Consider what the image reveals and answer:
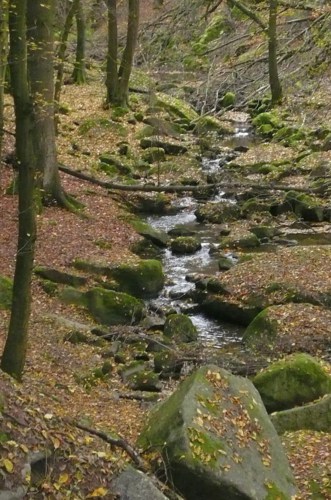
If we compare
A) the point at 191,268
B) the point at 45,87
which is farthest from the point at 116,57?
the point at 191,268

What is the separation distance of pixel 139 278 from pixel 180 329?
254 centimetres

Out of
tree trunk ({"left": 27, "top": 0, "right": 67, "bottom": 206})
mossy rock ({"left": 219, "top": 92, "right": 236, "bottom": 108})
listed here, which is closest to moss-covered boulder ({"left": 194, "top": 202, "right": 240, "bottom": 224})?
tree trunk ({"left": 27, "top": 0, "right": 67, "bottom": 206})

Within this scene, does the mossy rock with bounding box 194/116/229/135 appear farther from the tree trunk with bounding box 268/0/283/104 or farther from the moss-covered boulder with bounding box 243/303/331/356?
the moss-covered boulder with bounding box 243/303/331/356

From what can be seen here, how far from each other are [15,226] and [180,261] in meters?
4.01

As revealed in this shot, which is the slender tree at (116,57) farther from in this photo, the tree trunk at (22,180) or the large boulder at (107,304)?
the tree trunk at (22,180)

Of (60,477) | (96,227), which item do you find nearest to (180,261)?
(96,227)

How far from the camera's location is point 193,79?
39.9 metres

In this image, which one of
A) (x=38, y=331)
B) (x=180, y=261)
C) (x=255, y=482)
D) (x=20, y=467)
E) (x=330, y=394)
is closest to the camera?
(x=20, y=467)

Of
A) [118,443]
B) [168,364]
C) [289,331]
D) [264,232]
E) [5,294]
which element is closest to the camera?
[118,443]

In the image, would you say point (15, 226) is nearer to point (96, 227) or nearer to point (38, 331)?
point (96, 227)

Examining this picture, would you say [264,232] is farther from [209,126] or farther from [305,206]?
[209,126]

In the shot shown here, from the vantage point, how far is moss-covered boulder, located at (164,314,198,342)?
12203mm

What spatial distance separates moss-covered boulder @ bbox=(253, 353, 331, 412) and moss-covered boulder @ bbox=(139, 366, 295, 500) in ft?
5.72

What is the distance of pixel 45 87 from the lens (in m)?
16.0
